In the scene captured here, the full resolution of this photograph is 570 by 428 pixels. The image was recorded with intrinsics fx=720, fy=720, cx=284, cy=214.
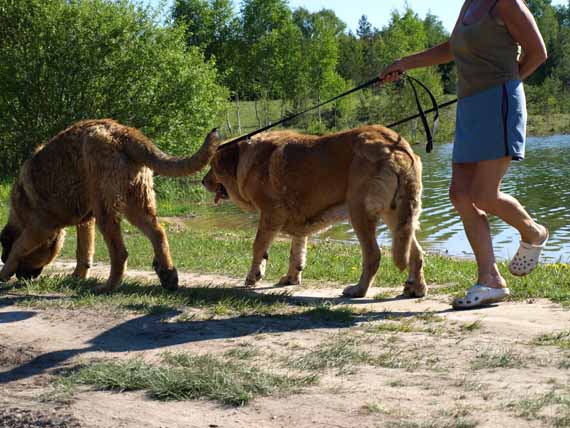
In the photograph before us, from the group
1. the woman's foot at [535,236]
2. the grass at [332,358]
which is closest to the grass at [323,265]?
the woman's foot at [535,236]

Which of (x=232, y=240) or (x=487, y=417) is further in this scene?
(x=232, y=240)

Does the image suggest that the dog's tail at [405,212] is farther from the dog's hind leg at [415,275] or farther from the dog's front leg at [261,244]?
the dog's front leg at [261,244]

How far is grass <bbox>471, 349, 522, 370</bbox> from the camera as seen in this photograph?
4160 millimetres

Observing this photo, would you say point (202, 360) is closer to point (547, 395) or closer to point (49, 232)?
point (547, 395)

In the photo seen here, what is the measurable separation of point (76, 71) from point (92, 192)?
15986mm

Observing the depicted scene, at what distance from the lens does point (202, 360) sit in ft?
13.9

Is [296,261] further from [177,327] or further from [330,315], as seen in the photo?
[177,327]

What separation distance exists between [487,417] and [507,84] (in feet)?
10.3

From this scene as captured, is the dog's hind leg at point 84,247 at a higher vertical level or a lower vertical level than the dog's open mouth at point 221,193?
lower

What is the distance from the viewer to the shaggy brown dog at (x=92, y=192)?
6.61m

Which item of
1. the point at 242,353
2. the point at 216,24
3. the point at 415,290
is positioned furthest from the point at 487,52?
the point at 216,24

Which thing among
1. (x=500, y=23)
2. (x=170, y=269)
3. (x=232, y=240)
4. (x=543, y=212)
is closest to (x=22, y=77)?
(x=232, y=240)

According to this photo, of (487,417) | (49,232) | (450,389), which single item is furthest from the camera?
(49,232)

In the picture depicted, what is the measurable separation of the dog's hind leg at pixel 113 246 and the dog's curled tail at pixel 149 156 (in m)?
0.60
